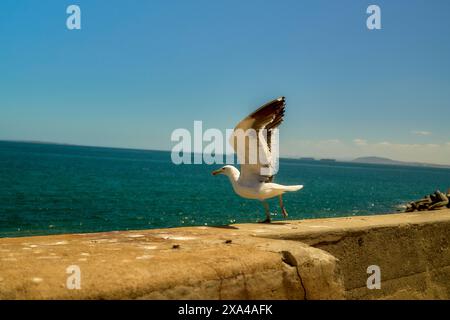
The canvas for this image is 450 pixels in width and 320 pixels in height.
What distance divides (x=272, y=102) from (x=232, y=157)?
98 cm

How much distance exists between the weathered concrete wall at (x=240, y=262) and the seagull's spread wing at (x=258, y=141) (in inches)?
48.9

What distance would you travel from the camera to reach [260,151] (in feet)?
19.7

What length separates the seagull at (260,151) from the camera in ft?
19.4

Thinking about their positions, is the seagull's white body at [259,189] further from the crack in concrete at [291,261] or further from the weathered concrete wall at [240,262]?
the crack in concrete at [291,261]

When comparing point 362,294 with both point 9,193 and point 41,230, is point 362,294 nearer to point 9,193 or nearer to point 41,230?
point 41,230

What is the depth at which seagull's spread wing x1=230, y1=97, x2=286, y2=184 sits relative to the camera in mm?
5922

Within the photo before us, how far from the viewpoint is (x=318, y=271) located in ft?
11.7

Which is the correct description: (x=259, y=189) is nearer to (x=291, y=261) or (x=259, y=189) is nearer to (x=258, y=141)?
(x=258, y=141)

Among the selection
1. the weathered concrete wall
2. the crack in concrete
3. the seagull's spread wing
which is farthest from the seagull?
the crack in concrete

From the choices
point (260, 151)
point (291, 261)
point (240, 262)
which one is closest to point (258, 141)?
point (260, 151)

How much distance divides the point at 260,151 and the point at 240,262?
297 centimetres
